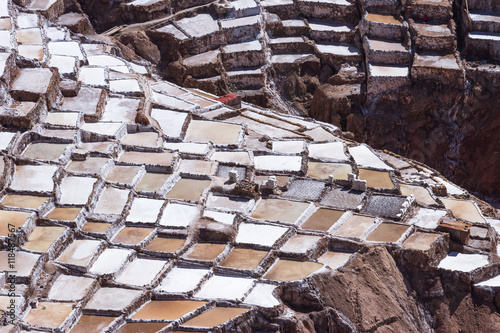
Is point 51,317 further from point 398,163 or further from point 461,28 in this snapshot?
point 461,28

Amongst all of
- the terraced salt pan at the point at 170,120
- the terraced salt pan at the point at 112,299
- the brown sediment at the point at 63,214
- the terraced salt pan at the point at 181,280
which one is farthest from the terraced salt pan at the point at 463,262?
the terraced salt pan at the point at 170,120

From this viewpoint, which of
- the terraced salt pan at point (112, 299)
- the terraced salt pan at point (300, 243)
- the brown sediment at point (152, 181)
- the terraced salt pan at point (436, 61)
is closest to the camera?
the terraced salt pan at point (112, 299)

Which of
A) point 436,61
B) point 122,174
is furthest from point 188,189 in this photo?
point 436,61

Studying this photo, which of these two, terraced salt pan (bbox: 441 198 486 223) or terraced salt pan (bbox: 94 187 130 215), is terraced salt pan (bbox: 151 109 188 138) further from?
terraced salt pan (bbox: 441 198 486 223)

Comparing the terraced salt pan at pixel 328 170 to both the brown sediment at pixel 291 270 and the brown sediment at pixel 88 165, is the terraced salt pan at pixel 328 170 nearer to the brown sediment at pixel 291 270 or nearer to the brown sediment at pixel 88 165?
the brown sediment at pixel 291 270

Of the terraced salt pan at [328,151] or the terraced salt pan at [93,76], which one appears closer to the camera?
the terraced salt pan at [328,151]

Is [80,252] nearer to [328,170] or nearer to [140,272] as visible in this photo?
[140,272]

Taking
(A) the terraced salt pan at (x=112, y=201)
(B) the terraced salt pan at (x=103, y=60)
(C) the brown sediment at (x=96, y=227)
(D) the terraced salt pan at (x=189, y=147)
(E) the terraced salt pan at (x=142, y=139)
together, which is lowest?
(C) the brown sediment at (x=96, y=227)
